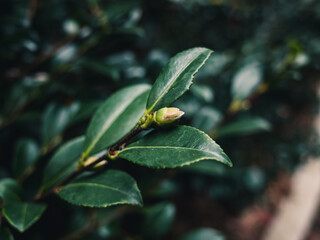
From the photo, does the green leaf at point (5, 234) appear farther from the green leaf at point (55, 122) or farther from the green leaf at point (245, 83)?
the green leaf at point (245, 83)

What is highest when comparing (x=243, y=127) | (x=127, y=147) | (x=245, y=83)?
(x=127, y=147)

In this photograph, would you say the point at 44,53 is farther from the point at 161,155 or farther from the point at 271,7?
the point at 271,7

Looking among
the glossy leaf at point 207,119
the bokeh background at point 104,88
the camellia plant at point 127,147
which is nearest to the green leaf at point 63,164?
the camellia plant at point 127,147

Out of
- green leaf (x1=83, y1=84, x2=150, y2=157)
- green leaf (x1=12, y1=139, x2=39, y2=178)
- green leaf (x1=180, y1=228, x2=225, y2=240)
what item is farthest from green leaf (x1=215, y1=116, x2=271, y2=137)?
green leaf (x1=12, y1=139, x2=39, y2=178)

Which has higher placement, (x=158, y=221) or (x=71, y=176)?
(x=71, y=176)

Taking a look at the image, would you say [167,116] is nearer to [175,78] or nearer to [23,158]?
[175,78]

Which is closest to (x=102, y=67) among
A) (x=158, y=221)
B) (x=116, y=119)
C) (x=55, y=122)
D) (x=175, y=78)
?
(x=55, y=122)

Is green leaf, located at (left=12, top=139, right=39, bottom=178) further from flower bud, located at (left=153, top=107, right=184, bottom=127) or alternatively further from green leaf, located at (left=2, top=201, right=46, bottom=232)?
flower bud, located at (left=153, top=107, right=184, bottom=127)

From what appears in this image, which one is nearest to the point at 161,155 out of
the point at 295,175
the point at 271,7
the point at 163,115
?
the point at 163,115
